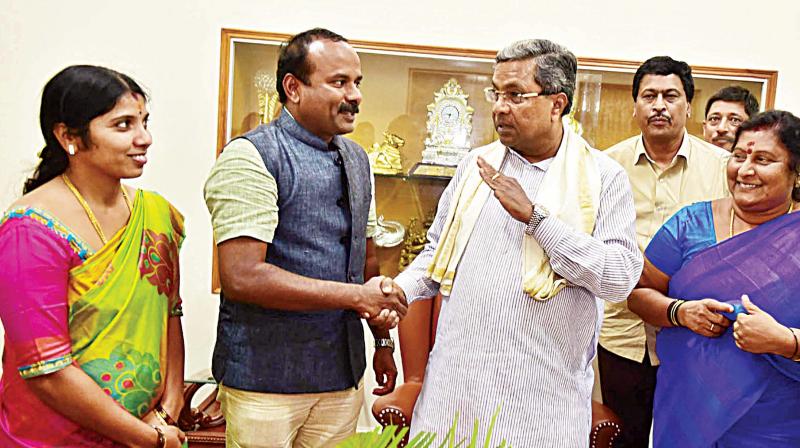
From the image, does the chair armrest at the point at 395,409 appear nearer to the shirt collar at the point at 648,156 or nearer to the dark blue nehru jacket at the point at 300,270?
the dark blue nehru jacket at the point at 300,270

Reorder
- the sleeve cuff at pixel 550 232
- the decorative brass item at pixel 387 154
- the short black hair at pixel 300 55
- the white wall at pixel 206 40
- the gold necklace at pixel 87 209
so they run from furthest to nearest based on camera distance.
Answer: the decorative brass item at pixel 387 154
the white wall at pixel 206 40
the short black hair at pixel 300 55
the sleeve cuff at pixel 550 232
the gold necklace at pixel 87 209

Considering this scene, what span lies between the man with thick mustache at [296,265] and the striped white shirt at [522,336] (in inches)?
9.2

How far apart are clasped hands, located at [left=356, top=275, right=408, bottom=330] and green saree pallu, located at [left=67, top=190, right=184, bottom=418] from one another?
1.70 feet

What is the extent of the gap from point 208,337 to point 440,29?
185 centimetres

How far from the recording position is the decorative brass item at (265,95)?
11.7ft

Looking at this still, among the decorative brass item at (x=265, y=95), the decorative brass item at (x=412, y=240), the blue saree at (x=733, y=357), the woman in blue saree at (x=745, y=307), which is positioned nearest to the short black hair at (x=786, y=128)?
the woman in blue saree at (x=745, y=307)

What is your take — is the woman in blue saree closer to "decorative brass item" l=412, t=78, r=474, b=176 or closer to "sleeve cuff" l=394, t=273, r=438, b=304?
"sleeve cuff" l=394, t=273, r=438, b=304

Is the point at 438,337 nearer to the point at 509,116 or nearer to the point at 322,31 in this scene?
the point at 509,116

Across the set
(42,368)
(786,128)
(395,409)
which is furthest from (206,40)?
(786,128)

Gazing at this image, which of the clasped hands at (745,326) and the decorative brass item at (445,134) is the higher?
the decorative brass item at (445,134)

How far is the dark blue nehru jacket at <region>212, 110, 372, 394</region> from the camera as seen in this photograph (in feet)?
6.84

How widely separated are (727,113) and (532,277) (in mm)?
1824

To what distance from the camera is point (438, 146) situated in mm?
3670

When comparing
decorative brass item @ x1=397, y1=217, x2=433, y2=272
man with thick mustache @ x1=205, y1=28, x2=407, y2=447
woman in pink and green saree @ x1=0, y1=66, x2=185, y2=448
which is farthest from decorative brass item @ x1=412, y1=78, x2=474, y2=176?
woman in pink and green saree @ x1=0, y1=66, x2=185, y2=448
